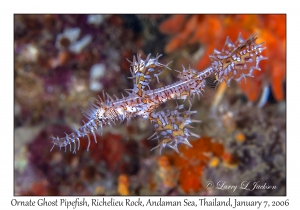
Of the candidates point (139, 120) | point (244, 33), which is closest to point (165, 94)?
point (139, 120)

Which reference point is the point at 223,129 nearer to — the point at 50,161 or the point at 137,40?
the point at 137,40

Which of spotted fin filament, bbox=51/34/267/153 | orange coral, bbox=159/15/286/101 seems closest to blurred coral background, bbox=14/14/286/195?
orange coral, bbox=159/15/286/101

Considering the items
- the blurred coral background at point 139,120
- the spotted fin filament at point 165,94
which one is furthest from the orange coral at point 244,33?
the spotted fin filament at point 165,94

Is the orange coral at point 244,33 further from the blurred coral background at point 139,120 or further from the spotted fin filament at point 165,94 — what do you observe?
the spotted fin filament at point 165,94

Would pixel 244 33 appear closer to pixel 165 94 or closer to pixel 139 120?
pixel 139 120
